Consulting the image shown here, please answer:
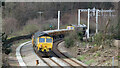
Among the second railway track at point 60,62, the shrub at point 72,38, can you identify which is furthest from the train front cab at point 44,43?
the shrub at point 72,38

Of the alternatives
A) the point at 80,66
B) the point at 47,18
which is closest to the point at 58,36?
the point at 80,66

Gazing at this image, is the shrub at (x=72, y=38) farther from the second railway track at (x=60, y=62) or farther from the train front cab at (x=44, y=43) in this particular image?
the train front cab at (x=44, y=43)

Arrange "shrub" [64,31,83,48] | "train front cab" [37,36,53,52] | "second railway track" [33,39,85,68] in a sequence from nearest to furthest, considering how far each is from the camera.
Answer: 1. "second railway track" [33,39,85,68]
2. "train front cab" [37,36,53,52]
3. "shrub" [64,31,83,48]

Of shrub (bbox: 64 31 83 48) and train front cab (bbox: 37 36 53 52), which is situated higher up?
train front cab (bbox: 37 36 53 52)

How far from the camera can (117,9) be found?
65.8 feet

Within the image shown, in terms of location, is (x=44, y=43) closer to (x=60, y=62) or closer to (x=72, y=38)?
(x=60, y=62)

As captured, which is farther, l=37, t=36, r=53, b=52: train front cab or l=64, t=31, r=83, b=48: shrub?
l=64, t=31, r=83, b=48: shrub

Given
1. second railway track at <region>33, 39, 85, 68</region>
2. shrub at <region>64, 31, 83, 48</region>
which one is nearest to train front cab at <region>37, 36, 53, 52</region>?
second railway track at <region>33, 39, 85, 68</region>

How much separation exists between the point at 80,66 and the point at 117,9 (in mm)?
8663

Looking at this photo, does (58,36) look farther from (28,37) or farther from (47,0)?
(47,0)

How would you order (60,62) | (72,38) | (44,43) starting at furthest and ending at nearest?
1. (72,38)
2. (44,43)
3. (60,62)

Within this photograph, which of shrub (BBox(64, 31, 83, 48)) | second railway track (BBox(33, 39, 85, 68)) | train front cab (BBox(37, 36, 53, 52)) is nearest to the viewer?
second railway track (BBox(33, 39, 85, 68))

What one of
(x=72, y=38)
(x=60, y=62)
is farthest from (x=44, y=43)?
(x=72, y=38)

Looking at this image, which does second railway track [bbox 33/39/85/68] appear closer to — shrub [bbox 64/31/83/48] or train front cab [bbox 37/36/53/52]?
train front cab [bbox 37/36/53/52]
